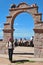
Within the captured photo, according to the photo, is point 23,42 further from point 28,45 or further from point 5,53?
point 5,53

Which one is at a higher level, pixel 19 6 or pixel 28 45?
pixel 19 6

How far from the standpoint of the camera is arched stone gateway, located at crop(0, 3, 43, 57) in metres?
17.6

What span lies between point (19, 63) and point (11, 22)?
5.58m

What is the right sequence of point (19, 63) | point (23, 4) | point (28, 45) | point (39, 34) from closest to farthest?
point (19, 63), point (39, 34), point (23, 4), point (28, 45)

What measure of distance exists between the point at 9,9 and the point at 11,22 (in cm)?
121

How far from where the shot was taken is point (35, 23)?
58.9 feet

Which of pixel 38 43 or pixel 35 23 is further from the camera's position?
pixel 35 23

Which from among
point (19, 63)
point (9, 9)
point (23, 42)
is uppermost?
point (9, 9)

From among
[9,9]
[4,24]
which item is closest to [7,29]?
[4,24]

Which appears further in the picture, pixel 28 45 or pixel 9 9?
pixel 28 45

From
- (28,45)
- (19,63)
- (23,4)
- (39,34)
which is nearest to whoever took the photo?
(19,63)

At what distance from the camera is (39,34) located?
57.9 ft

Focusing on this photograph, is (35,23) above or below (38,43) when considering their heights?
above

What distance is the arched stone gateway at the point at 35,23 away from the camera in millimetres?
17594
